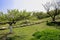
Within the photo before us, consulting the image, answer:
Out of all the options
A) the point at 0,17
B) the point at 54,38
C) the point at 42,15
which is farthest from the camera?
the point at 42,15

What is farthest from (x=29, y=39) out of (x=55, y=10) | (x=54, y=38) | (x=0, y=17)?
(x=55, y=10)

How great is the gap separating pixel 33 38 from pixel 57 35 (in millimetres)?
3500

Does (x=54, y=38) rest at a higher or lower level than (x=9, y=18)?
lower

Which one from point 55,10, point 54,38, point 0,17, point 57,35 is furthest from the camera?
point 55,10

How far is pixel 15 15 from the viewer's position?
3222cm

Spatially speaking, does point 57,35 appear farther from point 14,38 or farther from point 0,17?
point 0,17

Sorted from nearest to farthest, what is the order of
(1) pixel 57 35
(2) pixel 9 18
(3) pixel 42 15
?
(1) pixel 57 35 < (2) pixel 9 18 < (3) pixel 42 15

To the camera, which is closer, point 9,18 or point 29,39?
point 29,39

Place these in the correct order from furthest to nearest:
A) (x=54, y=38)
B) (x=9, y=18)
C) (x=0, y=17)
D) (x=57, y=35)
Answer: (x=0, y=17)
(x=9, y=18)
(x=57, y=35)
(x=54, y=38)

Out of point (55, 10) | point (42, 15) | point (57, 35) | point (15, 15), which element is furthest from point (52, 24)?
point (42, 15)

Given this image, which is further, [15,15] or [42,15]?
[42,15]

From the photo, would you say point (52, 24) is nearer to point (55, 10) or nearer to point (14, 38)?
point (55, 10)

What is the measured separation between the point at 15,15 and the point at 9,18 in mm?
1335

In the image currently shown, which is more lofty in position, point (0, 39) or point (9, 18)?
point (9, 18)
